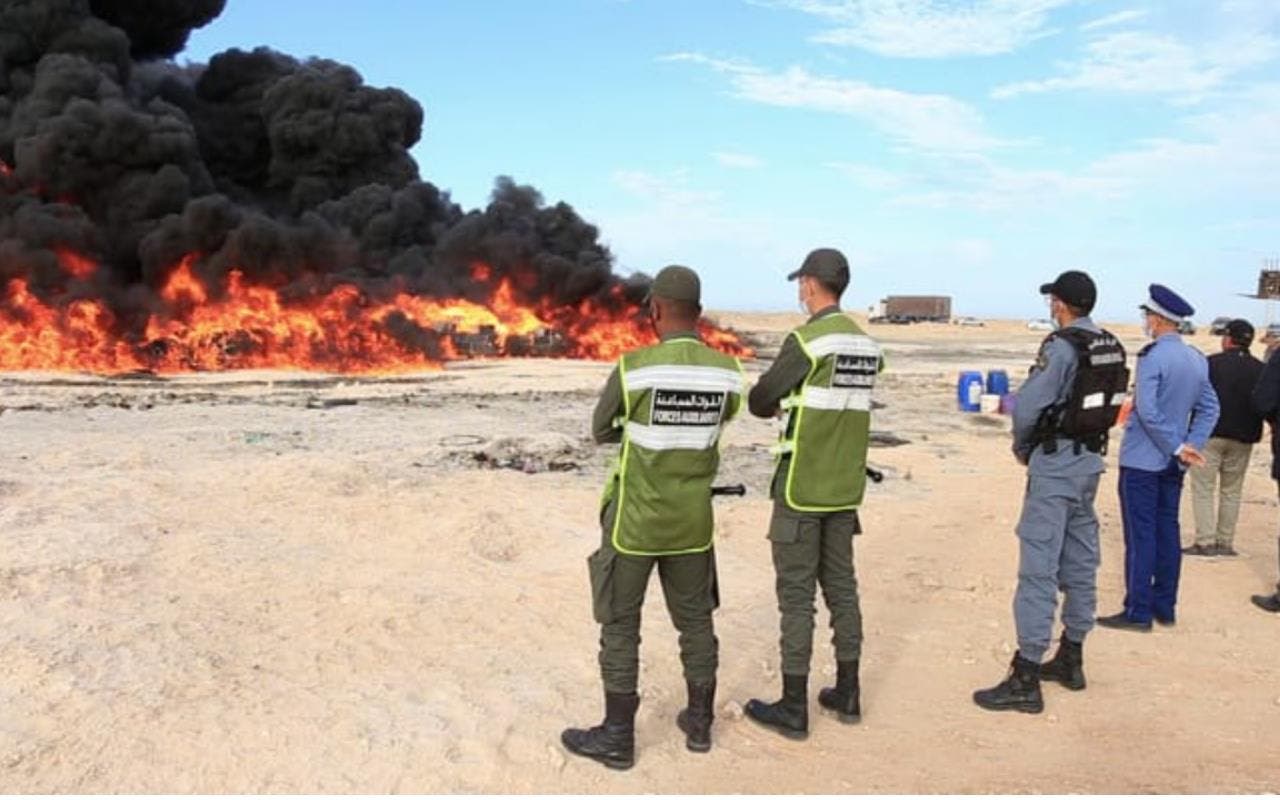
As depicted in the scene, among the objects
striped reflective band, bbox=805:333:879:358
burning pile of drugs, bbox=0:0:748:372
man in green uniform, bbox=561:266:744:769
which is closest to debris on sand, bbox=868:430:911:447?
striped reflective band, bbox=805:333:879:358

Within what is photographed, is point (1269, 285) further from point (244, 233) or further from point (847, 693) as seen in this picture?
point (847, 693)

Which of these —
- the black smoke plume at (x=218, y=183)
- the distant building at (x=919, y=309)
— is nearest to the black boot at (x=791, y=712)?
the black smoke plume at (x=218, y=183)

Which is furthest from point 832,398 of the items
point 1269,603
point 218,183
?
point 218,183

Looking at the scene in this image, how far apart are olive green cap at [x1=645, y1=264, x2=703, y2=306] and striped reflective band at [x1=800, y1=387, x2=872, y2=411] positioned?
2.10 feet

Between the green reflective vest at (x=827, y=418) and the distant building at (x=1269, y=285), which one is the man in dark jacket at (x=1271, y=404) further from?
the distant building at (x=1269, y=285)

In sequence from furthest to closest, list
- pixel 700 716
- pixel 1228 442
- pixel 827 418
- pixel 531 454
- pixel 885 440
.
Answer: pixel 885 440, pixel 531 454, pixel 1228 442, pixel 827 418, pixel 700 716

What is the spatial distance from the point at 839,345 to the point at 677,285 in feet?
2.54

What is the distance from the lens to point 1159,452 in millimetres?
5973

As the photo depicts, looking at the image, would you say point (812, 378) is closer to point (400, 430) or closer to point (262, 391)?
point (400, 430)

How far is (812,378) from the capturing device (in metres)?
4.39

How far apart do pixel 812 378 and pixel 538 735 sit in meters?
1.88

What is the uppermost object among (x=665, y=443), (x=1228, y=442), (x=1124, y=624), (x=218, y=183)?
(x=218, y=183)

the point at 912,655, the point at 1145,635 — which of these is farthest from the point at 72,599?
the point at 1145,635

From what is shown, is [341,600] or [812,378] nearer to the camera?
[812,378]
